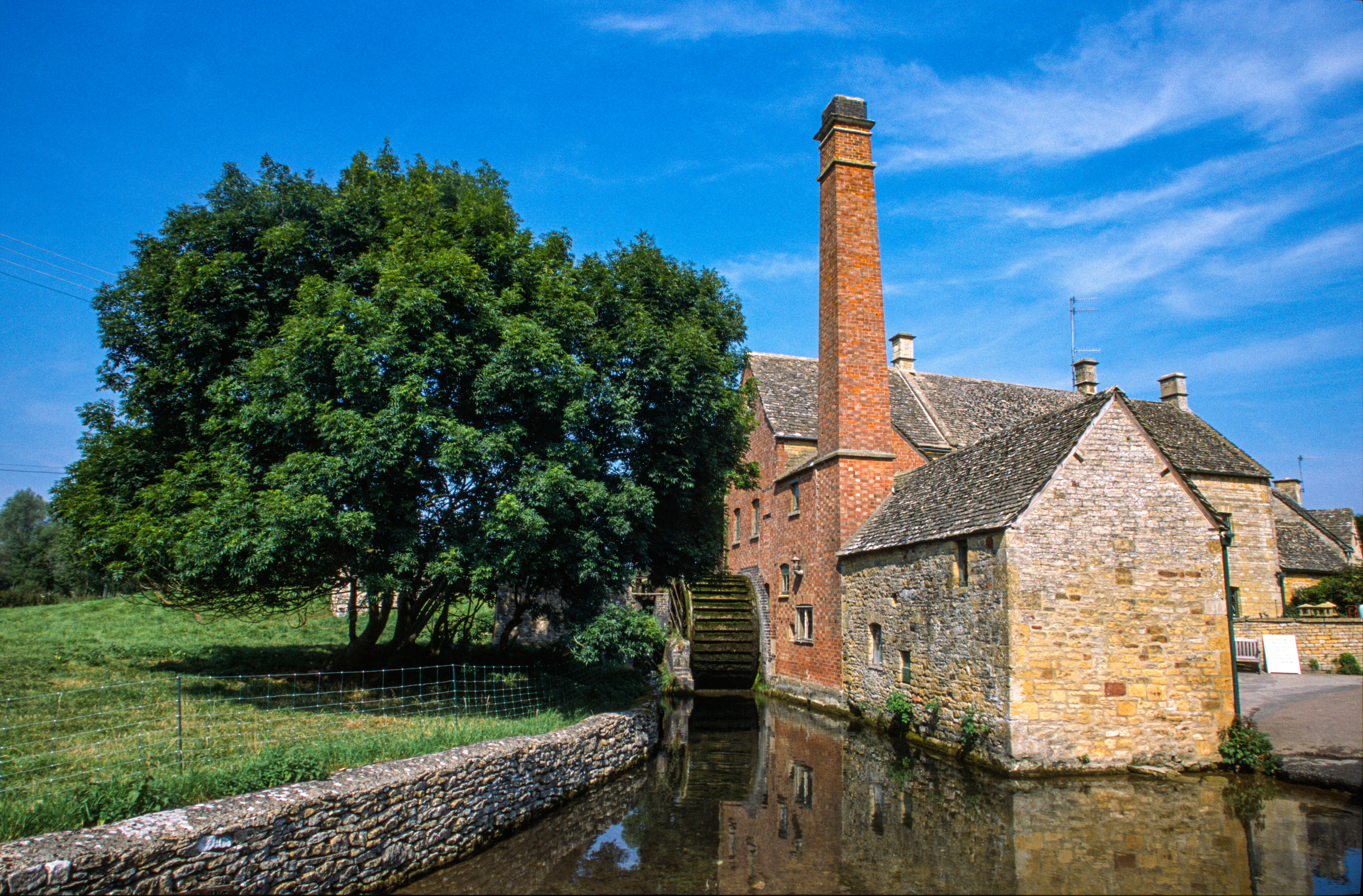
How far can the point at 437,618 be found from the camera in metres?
15.3

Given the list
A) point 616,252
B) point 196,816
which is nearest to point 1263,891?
point 196,816

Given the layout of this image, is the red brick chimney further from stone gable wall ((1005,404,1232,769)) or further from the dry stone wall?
the dry stone wall

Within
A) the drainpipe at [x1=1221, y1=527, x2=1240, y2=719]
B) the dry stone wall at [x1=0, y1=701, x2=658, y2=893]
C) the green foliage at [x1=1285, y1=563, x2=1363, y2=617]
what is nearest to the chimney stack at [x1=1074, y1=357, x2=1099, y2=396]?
the green foliage at [x1=1285, y1=563, x2=1363, y2=617]

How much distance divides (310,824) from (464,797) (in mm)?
1959

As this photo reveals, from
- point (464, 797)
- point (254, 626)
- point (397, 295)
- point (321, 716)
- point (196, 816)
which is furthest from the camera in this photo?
point (254, 626)

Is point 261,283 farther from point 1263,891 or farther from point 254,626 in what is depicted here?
point 1263,891

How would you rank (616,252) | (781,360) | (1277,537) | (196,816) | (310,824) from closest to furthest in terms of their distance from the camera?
(196,816), (310,824), (616,252), (1277,537), (781,360)

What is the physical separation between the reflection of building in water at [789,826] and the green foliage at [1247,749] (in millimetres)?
5808

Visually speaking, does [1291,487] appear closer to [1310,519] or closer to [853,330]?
[1310,519]

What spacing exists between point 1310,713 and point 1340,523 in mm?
24449

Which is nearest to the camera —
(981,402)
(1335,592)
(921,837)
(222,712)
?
(921,837)

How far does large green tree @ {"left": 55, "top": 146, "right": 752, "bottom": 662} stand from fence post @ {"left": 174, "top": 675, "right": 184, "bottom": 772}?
77.6 inches

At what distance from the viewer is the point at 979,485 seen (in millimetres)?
13852

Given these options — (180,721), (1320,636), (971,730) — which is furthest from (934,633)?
(1320,636)
